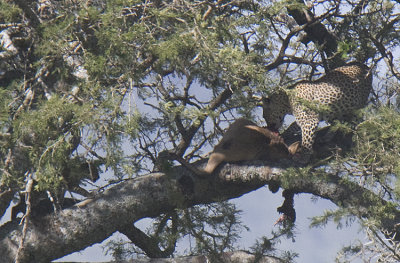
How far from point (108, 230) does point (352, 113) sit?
9.80 ft

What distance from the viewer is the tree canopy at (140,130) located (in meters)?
5.90

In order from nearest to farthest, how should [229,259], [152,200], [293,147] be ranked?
[229,259] < [152,200] < [293,147]

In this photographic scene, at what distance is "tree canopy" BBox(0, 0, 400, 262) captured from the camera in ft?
19.4

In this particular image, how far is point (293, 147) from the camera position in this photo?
743cm

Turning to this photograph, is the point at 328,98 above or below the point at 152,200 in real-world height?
above

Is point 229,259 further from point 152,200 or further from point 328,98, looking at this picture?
point 328,98

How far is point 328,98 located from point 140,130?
2.19 meters

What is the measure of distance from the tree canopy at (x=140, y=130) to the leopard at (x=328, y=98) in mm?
219

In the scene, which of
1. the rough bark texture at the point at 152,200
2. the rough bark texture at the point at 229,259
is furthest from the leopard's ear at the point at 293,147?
the rough bark texture at the point at 229,259

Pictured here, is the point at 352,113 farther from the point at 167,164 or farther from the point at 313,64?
the point at 167,164

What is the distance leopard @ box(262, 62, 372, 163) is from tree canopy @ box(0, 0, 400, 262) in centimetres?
22

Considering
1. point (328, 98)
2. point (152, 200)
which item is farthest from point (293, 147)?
point (152, 200)

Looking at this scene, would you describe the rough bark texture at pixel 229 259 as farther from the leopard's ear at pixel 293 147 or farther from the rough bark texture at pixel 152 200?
the leopard's ear at pixel 293 147

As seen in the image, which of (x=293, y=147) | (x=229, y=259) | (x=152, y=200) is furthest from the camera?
(x=293, y=147)
